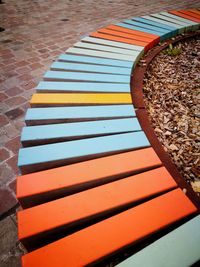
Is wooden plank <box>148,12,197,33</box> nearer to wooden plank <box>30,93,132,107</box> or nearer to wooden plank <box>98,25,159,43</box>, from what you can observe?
wooden plank <box>98,25,159,43</box>

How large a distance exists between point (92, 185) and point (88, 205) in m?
0.20

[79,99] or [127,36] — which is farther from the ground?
[127,36]

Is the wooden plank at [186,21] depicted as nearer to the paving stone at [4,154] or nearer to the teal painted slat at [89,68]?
the teal painted slat at [89,68]

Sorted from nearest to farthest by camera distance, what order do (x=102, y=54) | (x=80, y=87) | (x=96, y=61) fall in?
(x=80, y=87) < (x=96, y=61) < (x=102, y=54)

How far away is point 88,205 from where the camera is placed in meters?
1.42

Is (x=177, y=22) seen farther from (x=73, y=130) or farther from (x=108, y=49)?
(x=73, y=130)

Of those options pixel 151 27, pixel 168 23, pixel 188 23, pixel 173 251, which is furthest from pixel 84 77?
pixel 188 23

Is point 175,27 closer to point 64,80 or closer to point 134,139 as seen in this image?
point 64,80

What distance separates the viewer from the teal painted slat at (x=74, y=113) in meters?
2.09

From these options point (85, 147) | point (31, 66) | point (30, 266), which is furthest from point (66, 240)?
point (31, 66)

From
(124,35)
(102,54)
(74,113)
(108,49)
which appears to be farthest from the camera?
(124,35)

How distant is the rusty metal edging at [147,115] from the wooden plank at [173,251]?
0.90 feet

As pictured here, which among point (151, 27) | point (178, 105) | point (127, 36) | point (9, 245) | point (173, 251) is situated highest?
point (151, 27)

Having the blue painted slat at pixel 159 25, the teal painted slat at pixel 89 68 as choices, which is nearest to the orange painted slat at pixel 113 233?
the teal painted slat at pixel 89 68
